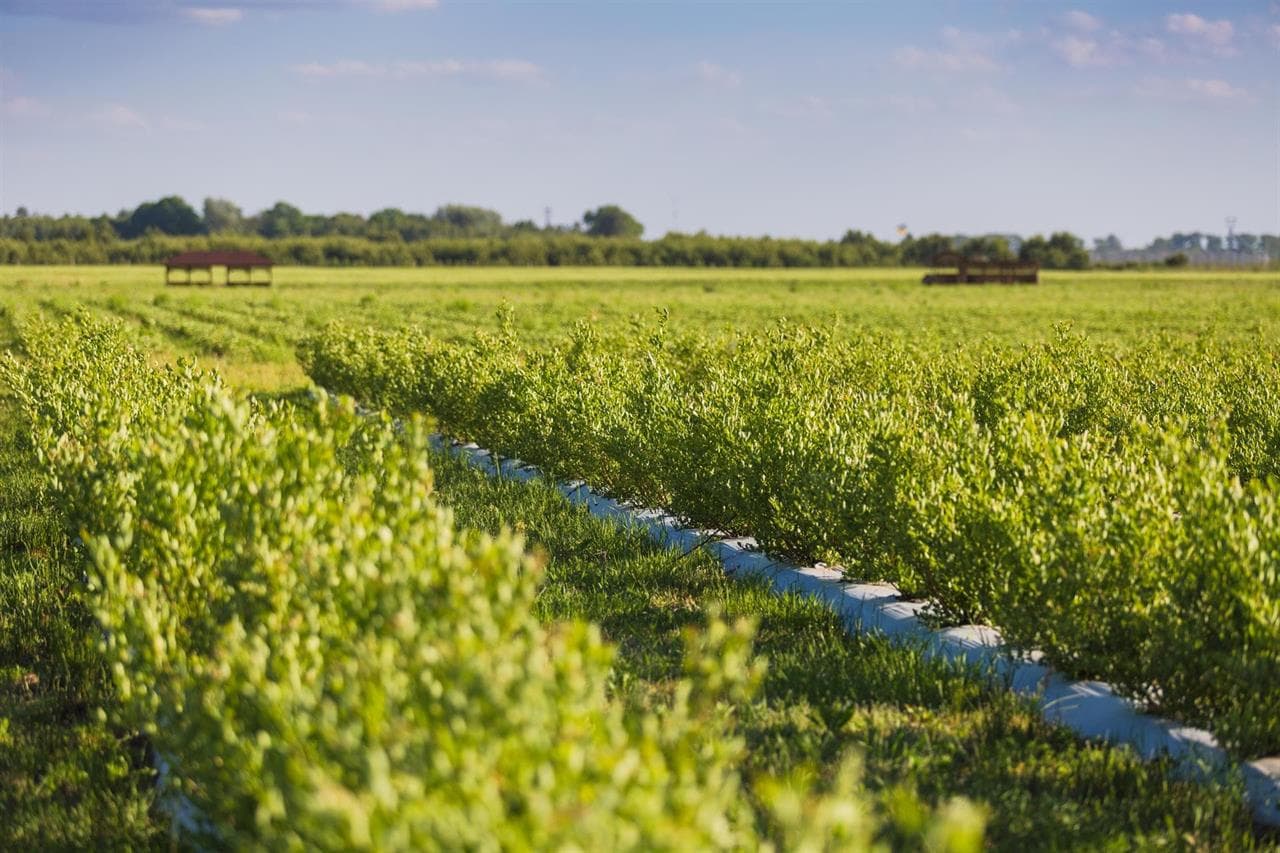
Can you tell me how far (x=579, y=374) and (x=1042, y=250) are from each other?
114 m

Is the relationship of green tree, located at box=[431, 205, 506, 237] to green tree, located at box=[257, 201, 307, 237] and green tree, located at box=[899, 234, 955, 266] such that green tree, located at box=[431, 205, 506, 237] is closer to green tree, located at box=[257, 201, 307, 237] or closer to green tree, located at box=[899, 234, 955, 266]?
green tree, located at box=[257, 201, 307, 237]

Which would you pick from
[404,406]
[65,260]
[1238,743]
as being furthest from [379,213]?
[1238,743]

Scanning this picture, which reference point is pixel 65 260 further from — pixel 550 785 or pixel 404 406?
pixel 550 785

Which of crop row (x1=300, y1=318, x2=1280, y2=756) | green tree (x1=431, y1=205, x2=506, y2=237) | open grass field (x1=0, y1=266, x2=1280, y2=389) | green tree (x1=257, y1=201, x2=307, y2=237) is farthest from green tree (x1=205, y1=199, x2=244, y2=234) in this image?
crop row (x1=300, y1=318, x2=1280, y2=756)

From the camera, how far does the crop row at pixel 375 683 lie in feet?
8.11

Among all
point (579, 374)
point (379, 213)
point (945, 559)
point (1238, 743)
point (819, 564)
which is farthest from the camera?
point (379, 213)

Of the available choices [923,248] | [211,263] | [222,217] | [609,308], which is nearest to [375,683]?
[609,308]

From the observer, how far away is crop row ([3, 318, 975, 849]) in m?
2.47

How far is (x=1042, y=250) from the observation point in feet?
388

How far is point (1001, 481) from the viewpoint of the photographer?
6895 millimetres

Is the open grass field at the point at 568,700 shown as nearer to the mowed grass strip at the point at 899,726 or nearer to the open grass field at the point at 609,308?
the mowed grass strip at the point at 899,726

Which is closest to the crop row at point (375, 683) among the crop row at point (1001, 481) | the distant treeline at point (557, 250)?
the crop row at point (1001, 481)

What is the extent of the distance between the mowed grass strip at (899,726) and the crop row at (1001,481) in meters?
0.46

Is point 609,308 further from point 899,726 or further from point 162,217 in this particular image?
point 162,217
